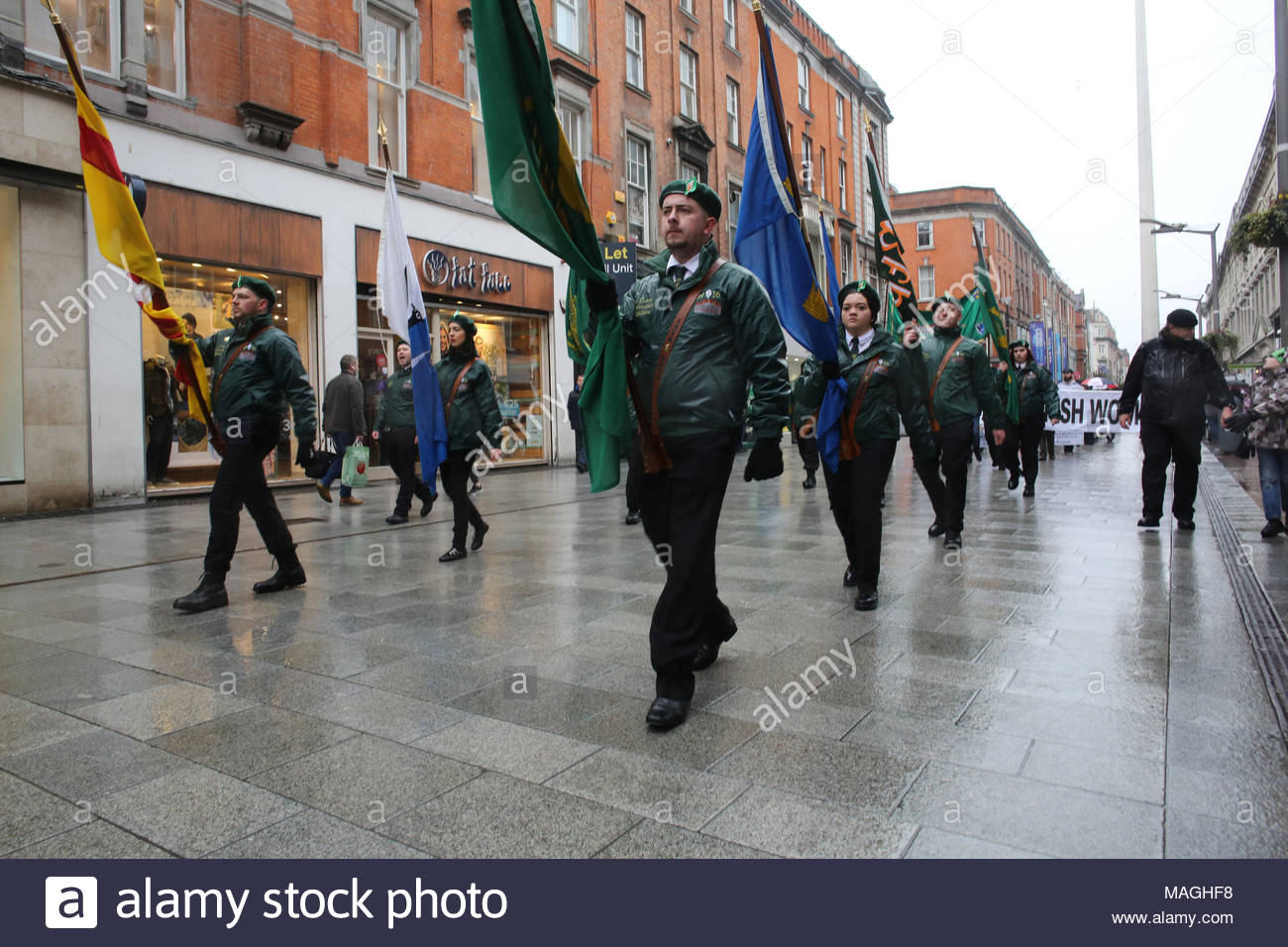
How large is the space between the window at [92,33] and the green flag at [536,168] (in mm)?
10643

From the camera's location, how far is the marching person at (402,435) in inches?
406

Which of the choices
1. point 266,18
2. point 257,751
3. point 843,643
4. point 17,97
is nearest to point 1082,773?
point 843,643

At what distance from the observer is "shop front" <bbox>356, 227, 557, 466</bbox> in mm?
15617

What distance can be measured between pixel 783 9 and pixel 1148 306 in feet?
63.0

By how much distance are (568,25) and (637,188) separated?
4.25m

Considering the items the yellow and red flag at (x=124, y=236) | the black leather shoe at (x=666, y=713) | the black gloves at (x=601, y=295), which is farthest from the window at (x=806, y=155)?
the black leather shoe at (x=666, y=713)

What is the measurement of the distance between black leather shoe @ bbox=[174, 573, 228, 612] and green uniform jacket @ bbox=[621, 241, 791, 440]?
3.44 meters

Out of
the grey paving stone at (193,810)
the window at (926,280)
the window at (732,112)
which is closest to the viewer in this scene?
the grey paving stone at (193,810)

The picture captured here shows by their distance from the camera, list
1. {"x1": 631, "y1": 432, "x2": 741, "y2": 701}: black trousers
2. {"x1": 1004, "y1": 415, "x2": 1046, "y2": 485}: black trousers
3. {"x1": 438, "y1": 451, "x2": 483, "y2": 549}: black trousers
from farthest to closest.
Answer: {"x1": 1004, "y1": 415, "x2": 1046, "y2": 485}: black trousers → {"x1": 438, "y1": 451, "x2": 483, "y2": 549}: black trousers → {"x1": 631, "y1": 432, "x2": 741, "y2": 701}: black trousers

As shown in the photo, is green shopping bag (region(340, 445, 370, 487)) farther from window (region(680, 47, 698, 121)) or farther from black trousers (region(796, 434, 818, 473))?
window (region(680, 47, 698, 121))

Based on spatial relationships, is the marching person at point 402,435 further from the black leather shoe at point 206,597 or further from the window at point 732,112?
the window at point 732,112

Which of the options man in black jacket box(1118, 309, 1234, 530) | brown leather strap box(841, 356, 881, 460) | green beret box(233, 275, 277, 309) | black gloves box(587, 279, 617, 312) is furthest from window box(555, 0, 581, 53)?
black gloves box(587, 279, 617, 312)

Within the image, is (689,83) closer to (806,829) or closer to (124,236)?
(124,236)
